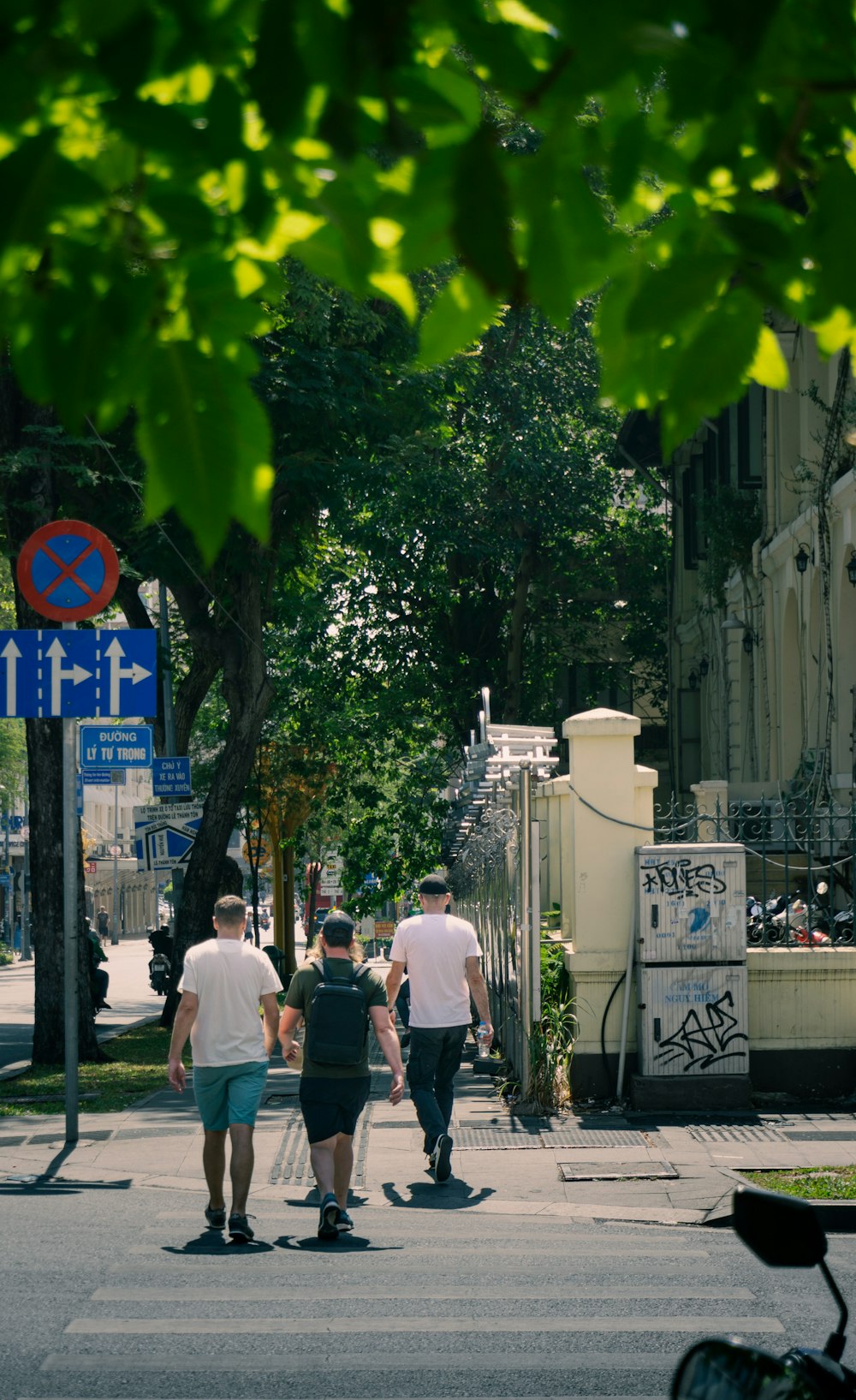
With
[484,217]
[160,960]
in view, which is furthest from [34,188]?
[160,960]

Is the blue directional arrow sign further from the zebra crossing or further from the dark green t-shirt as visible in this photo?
the zebra crossing

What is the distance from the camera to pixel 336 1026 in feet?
29.6

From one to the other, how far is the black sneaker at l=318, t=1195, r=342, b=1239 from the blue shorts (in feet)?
1.79

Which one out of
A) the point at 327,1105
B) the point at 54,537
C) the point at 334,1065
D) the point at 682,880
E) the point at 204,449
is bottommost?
the point at 327,1105

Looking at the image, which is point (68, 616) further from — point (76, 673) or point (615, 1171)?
point (615, 1171)

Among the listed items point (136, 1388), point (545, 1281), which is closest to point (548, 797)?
point (545, 1281)

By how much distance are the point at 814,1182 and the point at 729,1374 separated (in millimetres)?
7513

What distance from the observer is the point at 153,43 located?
88.4 inches

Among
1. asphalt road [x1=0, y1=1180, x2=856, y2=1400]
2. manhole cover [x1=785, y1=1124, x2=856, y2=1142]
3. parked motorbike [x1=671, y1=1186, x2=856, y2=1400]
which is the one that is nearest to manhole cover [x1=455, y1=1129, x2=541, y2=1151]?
manhole cover [x1=785, y1=1124, x2=856, y2=1142]

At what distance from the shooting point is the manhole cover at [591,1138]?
11760 mm

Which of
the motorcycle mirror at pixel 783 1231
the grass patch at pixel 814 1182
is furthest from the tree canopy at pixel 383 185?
the grass patch at pixel 814 1182

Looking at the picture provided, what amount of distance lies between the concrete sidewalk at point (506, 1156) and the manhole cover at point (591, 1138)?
2 cm

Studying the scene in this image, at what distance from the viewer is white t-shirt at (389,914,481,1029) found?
10.8m

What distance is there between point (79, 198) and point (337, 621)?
29582 mm
